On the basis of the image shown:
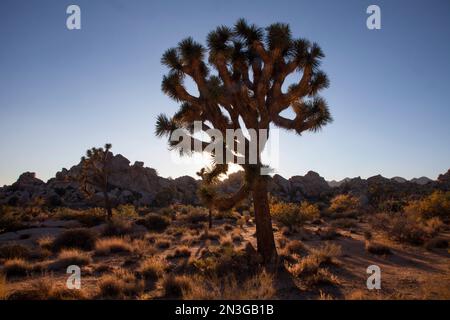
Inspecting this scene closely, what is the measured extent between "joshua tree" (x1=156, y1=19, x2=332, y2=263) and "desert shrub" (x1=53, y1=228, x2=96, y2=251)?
6.90 metres

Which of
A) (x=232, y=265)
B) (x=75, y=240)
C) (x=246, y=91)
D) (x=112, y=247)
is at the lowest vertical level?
(x=112, y=247)

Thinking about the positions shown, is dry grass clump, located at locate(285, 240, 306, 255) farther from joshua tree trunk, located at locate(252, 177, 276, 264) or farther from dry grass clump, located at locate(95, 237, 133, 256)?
dry grass clump, located at locate(95, 237, 133, 256)

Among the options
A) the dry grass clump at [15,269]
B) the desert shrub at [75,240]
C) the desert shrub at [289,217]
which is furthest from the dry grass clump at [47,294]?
the desert shrub at [289,217]

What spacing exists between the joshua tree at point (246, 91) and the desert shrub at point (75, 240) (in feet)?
22.6

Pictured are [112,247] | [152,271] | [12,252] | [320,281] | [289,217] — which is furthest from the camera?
[289,217]

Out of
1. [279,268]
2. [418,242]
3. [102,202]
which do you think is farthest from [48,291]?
[102,202]

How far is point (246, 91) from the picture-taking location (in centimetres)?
986

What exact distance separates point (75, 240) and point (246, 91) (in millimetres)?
9914

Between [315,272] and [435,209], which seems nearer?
[315,272]

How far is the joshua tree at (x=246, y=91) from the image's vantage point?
9516 mm

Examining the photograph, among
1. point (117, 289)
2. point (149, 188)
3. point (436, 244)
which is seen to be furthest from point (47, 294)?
point (149, 188)

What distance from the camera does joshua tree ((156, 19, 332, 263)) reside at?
375 inches

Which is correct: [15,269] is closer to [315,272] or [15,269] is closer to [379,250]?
[315,272]

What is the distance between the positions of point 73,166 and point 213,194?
1959 inches
